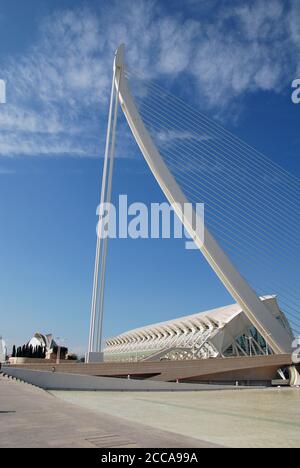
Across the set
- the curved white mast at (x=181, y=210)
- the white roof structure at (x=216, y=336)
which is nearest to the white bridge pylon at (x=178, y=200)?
the curved white mast at (x=181, y=210)

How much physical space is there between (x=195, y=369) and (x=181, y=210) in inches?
397

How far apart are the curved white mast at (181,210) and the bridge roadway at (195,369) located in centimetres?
381

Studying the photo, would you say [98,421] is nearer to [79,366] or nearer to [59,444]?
[59,444]

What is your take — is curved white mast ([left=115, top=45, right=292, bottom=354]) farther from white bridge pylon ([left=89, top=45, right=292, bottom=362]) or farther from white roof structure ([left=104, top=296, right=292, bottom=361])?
white roof structure ([left=104, top=296, right=292, bottom=361])

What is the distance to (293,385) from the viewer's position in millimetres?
30578

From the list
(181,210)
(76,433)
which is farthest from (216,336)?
(76,433)

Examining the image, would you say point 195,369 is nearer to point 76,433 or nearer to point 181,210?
point 181,210

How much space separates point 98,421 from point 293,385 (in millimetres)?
27134

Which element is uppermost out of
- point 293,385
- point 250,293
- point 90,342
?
point 250,293

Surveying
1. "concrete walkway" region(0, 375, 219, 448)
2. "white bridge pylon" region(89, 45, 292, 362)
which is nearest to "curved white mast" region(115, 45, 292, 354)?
"white bridge pylon" region(89, 45, 292, 362)

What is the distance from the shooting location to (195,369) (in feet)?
89.9

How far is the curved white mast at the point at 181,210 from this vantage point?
25.0 metres

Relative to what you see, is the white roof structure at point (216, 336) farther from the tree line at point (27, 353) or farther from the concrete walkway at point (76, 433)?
the concrete walkway at point (76, 433)
